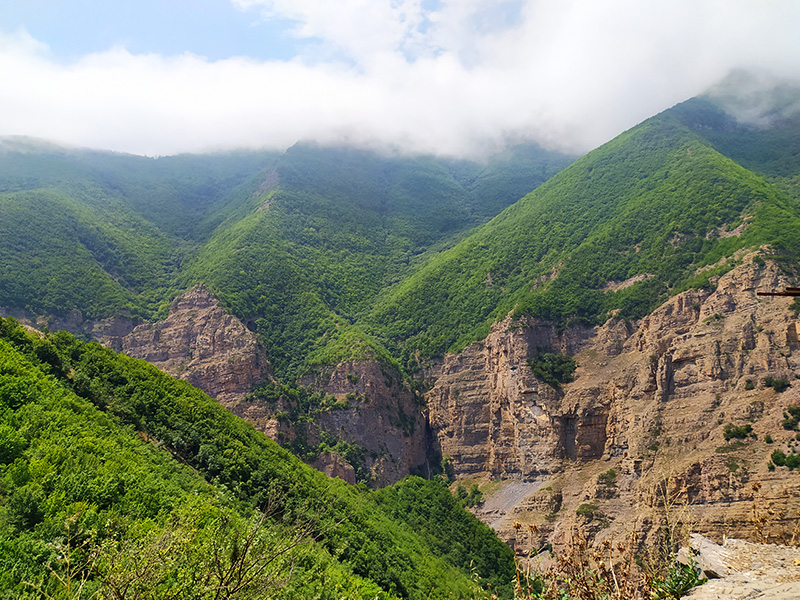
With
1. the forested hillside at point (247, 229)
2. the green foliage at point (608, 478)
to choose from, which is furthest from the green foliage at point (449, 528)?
the forested hillside at point (247, 229)

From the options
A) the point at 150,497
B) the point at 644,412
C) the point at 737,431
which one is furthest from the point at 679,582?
the point at 644,412

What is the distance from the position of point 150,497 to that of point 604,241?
80145mm

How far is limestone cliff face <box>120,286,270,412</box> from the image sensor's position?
271 ft

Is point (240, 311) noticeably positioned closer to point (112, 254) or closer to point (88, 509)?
point (112, 254)

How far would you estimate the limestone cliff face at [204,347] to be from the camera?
8262cm

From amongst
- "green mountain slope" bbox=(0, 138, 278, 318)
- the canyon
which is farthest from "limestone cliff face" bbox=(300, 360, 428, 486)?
"green mountain slope" bbox=(0, 138, 278, 318)

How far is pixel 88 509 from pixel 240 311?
77611 millimetres

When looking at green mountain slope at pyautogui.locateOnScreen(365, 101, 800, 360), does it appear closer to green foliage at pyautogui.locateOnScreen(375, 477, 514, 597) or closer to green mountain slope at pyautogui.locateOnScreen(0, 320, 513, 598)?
green foliage at pyautogui.locateOnScreen(375, 477, 514, 597)

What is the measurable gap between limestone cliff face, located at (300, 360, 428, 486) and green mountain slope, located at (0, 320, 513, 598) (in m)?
22.8

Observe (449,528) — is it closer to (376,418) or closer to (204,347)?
(376,418)

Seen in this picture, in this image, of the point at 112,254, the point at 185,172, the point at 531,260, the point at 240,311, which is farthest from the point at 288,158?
the point at 531,260

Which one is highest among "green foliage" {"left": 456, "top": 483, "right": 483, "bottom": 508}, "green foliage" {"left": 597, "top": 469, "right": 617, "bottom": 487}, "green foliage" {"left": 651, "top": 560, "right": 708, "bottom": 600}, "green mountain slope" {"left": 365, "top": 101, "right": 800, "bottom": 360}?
"green mountain slope" {"left": 365, "top": 101, "right": 800, "bottom": 360}

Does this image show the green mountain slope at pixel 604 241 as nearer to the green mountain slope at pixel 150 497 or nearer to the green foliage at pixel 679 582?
the green mountain slope at pixel 150 497

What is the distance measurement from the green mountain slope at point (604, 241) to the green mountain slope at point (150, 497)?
39866mm
